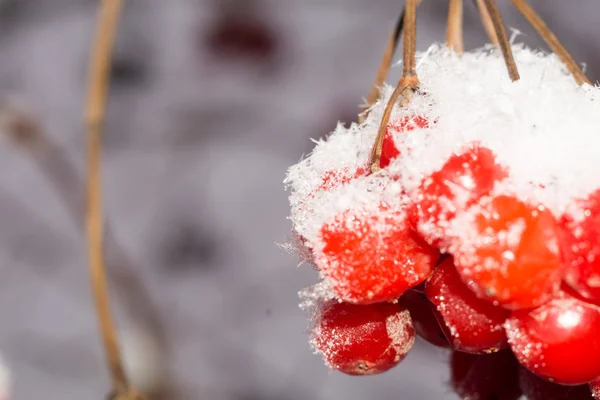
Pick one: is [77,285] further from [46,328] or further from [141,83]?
[141,83]

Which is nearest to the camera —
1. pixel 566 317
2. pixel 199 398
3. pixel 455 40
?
pixel 566 317

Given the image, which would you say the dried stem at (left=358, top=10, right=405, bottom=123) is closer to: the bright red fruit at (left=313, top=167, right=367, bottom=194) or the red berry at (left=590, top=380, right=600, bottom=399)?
the bright red fruit at (left=313, top=167, right=367, bottom=194)

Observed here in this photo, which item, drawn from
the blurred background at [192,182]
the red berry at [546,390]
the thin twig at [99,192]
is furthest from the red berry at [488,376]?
the blurred background at [192,182]

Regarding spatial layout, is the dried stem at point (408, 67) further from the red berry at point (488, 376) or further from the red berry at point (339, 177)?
the red berry at point (488, 376)

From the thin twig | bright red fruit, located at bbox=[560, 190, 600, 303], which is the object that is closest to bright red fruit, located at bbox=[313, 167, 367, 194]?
bright red fruit, located at bbox=[560, 190, 600, 303]

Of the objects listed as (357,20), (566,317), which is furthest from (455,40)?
(357,20)

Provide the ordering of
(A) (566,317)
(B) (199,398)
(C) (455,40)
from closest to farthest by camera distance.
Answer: (A) (566,317), (C) (455,40), (B) (199,398)

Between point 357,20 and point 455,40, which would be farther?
point 357,20
